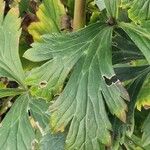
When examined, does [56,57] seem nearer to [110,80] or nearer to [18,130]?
[110,80]

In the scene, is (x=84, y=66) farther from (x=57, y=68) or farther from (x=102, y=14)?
(x=102, y=14)

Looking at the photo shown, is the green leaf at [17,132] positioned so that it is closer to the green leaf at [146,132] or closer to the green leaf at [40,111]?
the green leaf at [40,111]

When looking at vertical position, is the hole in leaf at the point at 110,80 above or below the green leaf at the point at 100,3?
below

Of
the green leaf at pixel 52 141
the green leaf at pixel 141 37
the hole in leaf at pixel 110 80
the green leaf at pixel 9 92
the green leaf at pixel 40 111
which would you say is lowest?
the green leaf at pixel 52 141

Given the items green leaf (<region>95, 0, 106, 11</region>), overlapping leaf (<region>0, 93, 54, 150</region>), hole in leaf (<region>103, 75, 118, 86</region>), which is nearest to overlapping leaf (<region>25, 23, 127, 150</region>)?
hole in leaf (<region>103, 75, 118, 86</region>)

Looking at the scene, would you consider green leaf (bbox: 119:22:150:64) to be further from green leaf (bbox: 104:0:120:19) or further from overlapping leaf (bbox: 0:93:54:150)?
overlapping leaf (bbox: 0:93:54:150)

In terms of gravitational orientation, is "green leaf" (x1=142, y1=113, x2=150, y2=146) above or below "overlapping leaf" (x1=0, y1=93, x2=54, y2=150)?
below

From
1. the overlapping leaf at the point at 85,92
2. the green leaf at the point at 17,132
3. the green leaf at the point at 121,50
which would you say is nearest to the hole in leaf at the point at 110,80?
the overlapping leaf at the point at 85,92

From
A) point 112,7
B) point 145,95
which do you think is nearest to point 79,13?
point 112,7
